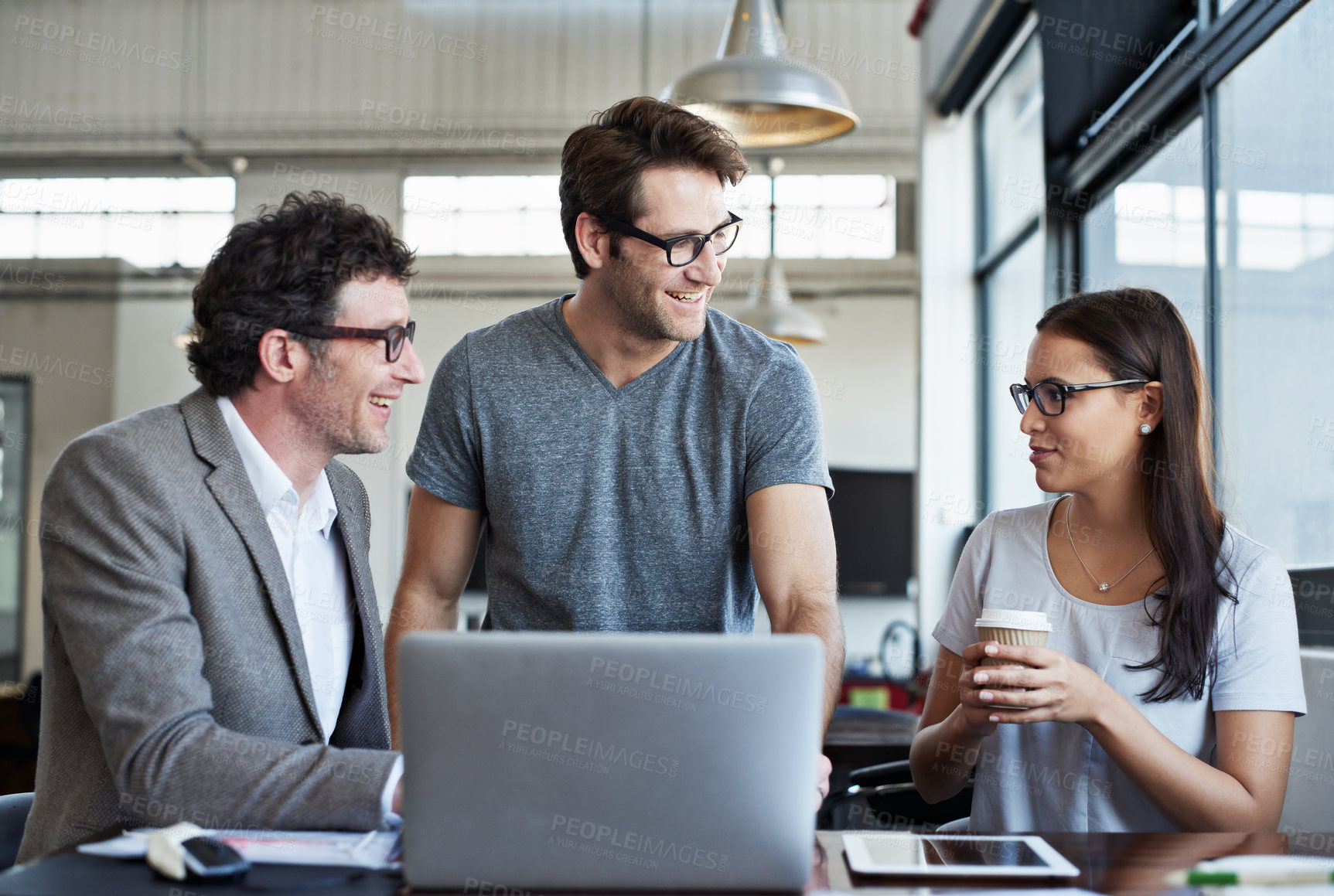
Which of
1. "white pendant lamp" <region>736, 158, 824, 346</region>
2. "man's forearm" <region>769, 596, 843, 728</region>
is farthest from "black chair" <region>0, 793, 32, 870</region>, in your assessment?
"white pendant lamp" <region>736, 158, 824, 346</region>

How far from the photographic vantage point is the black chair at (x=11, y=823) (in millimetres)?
1556

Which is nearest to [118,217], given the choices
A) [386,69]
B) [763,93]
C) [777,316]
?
[386,69]

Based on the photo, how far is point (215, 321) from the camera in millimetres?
1727

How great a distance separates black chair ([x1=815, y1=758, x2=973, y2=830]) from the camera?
2.34 meters

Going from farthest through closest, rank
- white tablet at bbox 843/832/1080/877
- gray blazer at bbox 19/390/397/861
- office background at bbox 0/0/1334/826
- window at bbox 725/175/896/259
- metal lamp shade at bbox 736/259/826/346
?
window at bbox 725/175/896/259 → metal lamp shade at bbox 736/259/826/346 → office background at bbox 0/0/1334/826 → gray blazer at bbox 19/390/397/861 → white tablet at bbox 843/832/1080/877

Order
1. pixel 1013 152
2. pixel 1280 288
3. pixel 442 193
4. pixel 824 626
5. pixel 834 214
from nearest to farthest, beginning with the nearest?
pixel 824 626 < pixel 1280 288 < pixel 1013 152 < pixel 834 214 < pixel 442 193

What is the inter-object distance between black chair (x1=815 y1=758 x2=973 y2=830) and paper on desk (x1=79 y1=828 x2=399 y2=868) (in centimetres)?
129

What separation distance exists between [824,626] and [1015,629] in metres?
0.32

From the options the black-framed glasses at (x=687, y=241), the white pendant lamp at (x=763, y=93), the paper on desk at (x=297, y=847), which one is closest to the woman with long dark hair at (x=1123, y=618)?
the black-framed glasses at (x=687, y=241)

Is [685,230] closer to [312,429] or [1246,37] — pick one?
[312,429]

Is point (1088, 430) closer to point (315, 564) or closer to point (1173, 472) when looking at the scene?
point (1173, 472)

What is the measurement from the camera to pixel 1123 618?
1.79 metres

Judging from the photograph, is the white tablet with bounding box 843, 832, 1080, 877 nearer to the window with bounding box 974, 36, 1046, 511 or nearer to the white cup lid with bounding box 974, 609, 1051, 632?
the white cup lid with bounding box 974, 609, 1051, 632

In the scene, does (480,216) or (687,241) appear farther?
(480,216)
